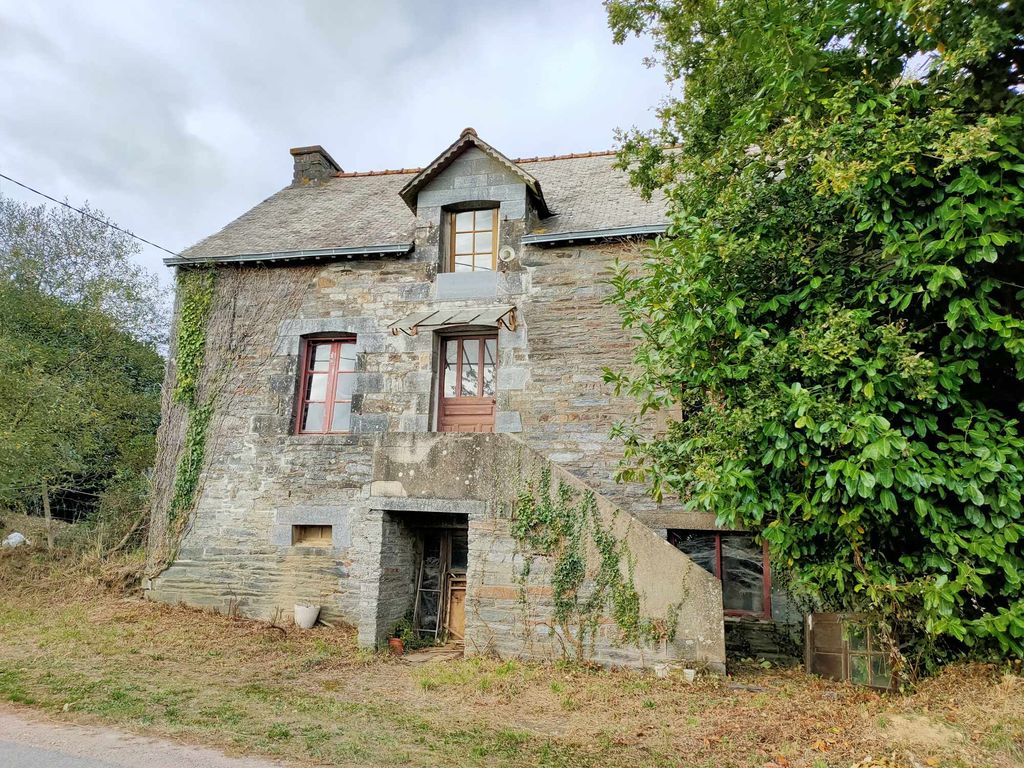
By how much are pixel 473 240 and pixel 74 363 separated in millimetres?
8926

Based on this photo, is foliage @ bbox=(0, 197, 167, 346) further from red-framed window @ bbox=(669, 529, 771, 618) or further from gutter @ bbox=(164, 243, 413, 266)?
red-framed window @ bbox=(669, 529, 771, 618)

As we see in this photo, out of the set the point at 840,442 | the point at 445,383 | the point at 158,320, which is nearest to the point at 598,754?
the point at 840,442

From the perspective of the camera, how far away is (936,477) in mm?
4246

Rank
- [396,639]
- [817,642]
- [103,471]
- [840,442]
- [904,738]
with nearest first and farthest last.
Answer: [904,738] → [840,442] → [817,642] → [396,639] → [103,471]

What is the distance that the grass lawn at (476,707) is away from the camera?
4.23 meters

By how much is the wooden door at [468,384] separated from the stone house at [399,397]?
33mm

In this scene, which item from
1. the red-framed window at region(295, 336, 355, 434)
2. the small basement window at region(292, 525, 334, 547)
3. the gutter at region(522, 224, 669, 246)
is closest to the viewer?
the gutter at region(522, 224, 669, 246)

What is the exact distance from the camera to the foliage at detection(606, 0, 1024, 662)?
426 centimetres

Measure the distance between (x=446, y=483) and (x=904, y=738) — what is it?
191 inches

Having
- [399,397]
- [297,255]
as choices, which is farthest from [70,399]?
[399,397]

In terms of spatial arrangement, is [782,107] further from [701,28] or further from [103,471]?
[103,471]

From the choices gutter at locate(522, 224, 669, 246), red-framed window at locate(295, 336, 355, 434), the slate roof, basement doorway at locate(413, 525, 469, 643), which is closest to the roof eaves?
the slate roof

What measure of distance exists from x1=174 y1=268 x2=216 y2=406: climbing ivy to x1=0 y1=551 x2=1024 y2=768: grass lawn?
388 centimetres

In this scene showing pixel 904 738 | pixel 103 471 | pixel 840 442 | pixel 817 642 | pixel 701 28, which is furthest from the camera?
pixel 103 471
